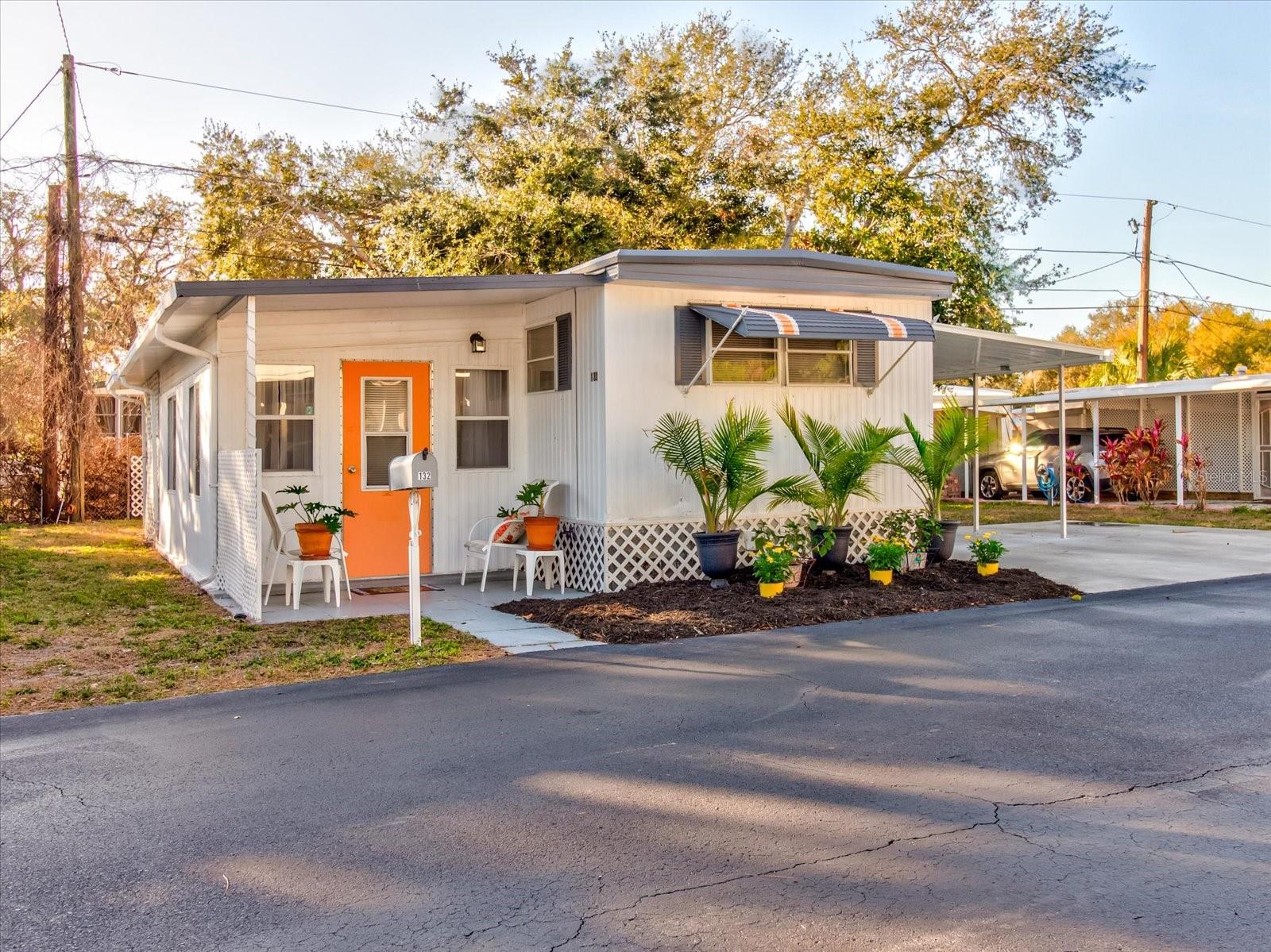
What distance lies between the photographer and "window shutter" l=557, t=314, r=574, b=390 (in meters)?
10.0

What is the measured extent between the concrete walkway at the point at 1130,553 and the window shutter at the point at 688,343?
403 cm

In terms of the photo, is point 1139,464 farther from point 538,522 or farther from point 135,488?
point 135,488

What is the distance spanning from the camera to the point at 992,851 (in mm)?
3770

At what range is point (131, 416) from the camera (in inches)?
983

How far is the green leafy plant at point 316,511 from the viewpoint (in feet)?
30.6

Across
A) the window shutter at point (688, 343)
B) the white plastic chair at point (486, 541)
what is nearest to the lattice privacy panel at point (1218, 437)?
the window shutter at point (688, 343)

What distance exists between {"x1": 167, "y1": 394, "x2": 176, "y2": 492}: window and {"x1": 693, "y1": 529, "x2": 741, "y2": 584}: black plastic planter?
742 centimetres

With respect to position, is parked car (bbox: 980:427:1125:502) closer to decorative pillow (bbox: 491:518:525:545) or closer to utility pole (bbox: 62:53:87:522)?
decorative pillow (bbox: 491:518:525:545)

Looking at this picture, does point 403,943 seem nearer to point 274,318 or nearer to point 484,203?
point 274,318

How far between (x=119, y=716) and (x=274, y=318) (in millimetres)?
4919

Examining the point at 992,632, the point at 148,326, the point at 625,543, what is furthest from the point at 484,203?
the point at 992,632

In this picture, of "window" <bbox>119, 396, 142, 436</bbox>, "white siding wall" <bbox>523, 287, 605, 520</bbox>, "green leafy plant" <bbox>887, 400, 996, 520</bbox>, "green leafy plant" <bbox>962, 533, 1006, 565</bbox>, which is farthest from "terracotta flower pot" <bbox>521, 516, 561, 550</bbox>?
"window" <bbox>119, 396, 142, 436</bbox>

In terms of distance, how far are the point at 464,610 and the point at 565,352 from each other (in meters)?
2.65

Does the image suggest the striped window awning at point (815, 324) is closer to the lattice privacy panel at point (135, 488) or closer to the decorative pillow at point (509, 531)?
the decorative pillow at point (509, 531)
